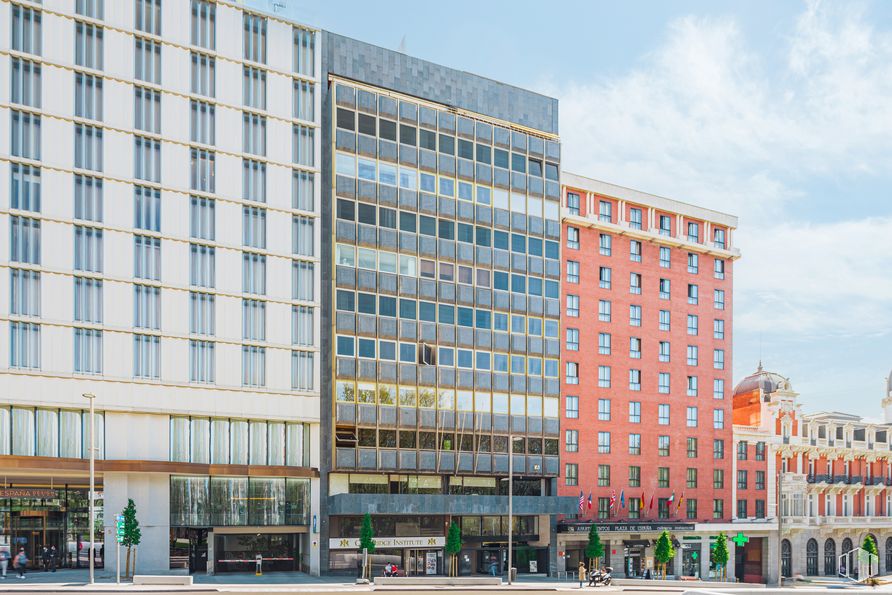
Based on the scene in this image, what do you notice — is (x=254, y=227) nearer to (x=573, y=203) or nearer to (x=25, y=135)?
(x=25, y=135)

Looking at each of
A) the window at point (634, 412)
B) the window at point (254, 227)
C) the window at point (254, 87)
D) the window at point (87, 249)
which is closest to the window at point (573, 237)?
the window at point (634, 412)

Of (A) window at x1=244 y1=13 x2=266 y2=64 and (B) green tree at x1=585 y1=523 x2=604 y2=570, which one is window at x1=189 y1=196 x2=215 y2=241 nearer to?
(A) window at x1=244 y1=13 x2=266 y2=64

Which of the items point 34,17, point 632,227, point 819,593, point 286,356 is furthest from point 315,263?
point 819,593

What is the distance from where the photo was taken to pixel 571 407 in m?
86.4

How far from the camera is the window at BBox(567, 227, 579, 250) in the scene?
87812mm

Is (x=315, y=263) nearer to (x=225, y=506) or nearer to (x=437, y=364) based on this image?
(x=437, y=364)

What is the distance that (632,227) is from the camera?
9206cm

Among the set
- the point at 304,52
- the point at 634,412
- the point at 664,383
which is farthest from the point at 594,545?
the point at 304,52

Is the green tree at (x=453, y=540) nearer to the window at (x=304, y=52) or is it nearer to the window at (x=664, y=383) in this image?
the window at (x=664, y=383)

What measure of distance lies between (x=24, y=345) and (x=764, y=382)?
75.4 metres

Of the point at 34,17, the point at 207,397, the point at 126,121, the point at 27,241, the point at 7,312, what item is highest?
the point at 34,17

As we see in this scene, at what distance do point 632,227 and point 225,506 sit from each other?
4548cm

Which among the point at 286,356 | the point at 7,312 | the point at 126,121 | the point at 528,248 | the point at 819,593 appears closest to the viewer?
the point at 819,593

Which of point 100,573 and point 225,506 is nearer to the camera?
point 100,573
